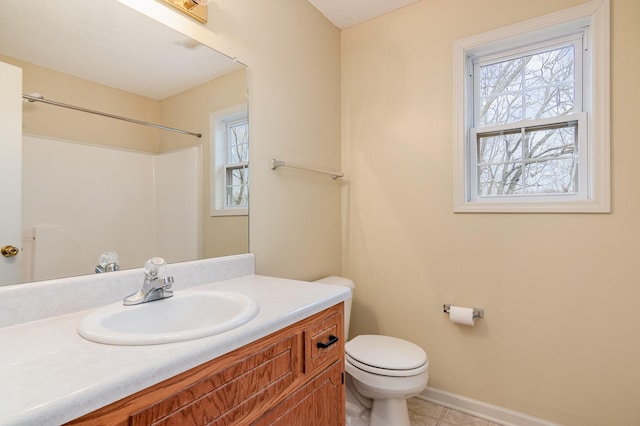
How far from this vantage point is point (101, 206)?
3.50 feet

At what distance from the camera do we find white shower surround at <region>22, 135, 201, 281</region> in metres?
0.93

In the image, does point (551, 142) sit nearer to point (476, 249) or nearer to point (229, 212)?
point (476, 249)

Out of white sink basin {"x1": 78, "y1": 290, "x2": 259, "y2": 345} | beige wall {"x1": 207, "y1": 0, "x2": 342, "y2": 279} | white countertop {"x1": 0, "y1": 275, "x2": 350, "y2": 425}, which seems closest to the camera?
white countertop {"x1": 0, "y1": 275, "x2": 350, "y2": 425}

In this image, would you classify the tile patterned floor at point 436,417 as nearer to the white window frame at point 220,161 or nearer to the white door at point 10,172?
the white window frame at point 220,161

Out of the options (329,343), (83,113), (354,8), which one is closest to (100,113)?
(83,113)

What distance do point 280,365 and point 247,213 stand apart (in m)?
0.81

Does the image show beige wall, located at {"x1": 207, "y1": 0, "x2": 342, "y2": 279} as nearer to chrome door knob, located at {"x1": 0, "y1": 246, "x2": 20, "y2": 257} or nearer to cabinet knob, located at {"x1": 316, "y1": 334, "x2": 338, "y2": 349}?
cabinet knob, located at {"x1": 316, "y1": 334, "x2": 338, "y2": 349}

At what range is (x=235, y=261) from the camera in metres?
1.46

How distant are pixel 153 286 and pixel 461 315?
1.52m

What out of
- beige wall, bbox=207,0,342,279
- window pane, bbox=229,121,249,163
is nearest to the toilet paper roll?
beige wall, bbox=207,0,342,279

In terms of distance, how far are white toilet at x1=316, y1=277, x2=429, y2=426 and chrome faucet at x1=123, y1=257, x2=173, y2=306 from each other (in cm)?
95

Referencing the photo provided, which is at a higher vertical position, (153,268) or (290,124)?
(290,124)

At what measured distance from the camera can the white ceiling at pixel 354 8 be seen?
6.45 ft

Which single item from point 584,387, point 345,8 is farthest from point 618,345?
point 345,8
